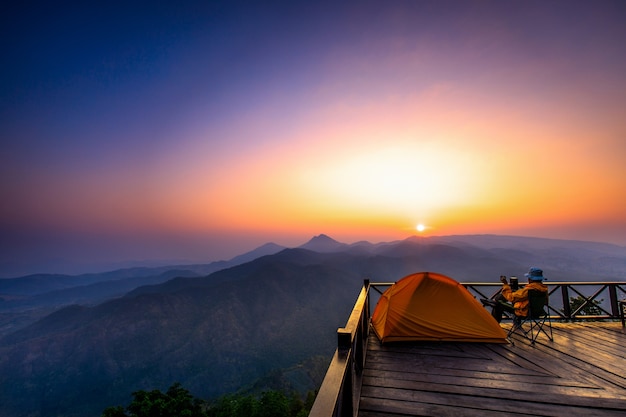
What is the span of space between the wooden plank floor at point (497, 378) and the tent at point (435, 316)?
19cm

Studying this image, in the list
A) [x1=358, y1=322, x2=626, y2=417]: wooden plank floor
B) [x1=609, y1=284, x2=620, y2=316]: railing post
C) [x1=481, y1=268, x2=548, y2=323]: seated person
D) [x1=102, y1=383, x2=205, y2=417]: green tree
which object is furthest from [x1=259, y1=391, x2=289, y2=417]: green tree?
[x1=481, y1=268, x2=548, y2=323]: seated person

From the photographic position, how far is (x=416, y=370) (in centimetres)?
449

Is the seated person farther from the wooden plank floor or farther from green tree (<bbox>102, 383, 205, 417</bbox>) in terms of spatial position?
green tree (<bbox>102, 383, 205, 417</bbox>)

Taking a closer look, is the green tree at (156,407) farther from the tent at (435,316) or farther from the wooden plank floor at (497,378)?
the tent at (435,316)

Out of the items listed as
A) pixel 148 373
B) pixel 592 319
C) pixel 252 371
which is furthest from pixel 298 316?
pixel 592 319

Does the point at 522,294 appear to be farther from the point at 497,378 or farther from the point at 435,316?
the point at 497,378

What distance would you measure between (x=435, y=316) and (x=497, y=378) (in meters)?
1.62

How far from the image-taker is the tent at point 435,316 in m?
5.63

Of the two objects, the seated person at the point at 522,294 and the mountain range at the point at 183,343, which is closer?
→ the seated person at the point at 522,294

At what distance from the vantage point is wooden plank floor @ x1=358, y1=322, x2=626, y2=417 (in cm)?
344

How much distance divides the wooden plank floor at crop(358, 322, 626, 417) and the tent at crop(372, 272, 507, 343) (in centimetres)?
19

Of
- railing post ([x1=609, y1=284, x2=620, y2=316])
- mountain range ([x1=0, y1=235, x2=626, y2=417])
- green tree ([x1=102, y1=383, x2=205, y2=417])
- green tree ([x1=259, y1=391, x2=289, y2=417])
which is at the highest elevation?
railing post ([x1=609, y1=284, x2=620, y2=316])

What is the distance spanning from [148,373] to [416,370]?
402 feet

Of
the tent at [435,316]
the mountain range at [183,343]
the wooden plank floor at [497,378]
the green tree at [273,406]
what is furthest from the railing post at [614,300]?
the mountain range at [183,343]
